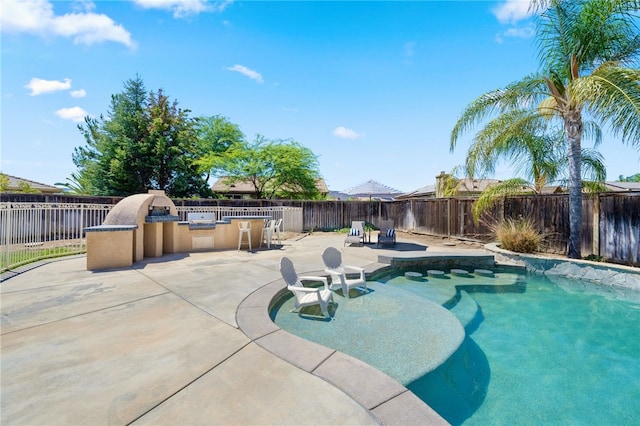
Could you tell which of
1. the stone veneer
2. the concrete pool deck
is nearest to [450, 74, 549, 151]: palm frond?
the stone veneer

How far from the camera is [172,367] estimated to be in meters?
2.45

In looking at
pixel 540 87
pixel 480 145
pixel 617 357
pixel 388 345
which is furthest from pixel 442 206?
pixel 388 345

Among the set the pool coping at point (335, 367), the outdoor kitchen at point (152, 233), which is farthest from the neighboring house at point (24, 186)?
the pool coping at point (335, 367)

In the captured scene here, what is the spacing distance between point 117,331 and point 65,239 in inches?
455

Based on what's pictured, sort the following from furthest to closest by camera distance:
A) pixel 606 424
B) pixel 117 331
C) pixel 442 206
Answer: pixel 442 206 < pixel 117 331 < pixel 606 424

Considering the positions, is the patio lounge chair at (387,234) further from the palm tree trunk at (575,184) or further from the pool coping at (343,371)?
the pool coping at (343,371)

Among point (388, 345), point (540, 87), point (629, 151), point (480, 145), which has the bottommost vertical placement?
point (388, 345)

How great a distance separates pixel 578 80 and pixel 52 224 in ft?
60.3

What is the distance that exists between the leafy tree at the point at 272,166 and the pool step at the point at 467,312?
15.0 m

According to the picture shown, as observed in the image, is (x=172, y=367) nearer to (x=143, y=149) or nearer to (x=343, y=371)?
(x=343, y=371)

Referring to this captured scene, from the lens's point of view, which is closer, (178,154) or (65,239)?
(65,239)

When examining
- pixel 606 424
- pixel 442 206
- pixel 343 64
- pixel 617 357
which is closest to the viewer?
pixel 606 424

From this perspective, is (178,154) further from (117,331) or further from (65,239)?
(117,331)

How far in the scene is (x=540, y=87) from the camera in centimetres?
815
